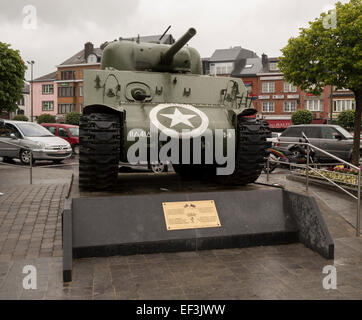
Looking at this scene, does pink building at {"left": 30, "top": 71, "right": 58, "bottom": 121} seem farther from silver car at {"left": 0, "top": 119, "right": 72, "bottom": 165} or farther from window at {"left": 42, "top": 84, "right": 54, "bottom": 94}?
silver car at {"left": 0, "top": 119, "right": 72, "bottom": 165}

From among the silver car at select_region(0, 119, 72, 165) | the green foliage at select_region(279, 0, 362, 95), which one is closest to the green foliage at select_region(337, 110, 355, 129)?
the green foliage at select_region(279, 0, 362, 95)

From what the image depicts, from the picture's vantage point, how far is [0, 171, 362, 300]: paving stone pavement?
3955 mm

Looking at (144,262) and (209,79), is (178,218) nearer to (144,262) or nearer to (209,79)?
(144,262)

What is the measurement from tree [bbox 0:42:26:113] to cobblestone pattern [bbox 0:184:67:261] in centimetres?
724

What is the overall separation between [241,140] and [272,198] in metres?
1.00

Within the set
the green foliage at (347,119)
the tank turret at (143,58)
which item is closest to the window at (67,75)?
the green foliage at (347,119)

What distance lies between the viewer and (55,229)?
20.4ft

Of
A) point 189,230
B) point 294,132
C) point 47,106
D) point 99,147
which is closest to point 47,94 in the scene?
point 47,106

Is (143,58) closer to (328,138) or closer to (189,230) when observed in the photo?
(189,230)

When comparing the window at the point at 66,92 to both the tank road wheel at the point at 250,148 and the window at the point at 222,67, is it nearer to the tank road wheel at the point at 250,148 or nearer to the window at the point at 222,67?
the window at the point at 222,67

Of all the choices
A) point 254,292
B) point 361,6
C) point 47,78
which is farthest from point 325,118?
point 254,292

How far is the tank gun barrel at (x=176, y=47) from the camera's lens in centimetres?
625

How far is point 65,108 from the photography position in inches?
2392

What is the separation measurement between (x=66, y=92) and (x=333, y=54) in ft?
172
